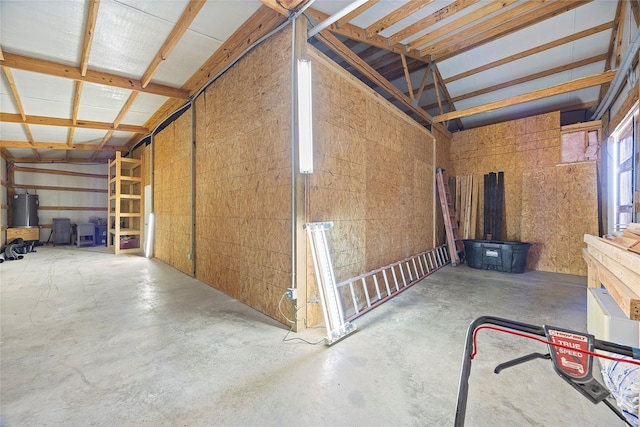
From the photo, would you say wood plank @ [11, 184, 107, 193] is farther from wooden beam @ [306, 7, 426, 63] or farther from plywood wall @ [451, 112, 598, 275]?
plywood wall @ [451, 112, 598, 275]

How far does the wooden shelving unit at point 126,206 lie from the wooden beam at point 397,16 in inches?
311

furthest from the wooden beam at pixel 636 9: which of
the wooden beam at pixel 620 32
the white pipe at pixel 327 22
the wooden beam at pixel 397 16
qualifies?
the white pipe at pixel 327 22

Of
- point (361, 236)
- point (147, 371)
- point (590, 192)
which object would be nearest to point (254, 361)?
point (147, 371)

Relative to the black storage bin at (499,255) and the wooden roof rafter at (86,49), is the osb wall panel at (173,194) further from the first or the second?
the black storage bin at (499,255)

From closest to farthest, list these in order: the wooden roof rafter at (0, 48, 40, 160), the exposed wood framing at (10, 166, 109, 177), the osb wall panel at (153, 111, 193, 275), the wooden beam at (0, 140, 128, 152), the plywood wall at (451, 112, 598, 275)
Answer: the wooden roof rafter at (0, 48, 40, 160) → the osb wall panel at (153, 111, 193, 275) → the plywood wall at (451, 112, 598, 275) → the wooden beam at (0, 140, 128, 152) → the exposed wood framing at (10, 166, 109, 177)

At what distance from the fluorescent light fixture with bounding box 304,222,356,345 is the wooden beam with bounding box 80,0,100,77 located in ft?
10.7

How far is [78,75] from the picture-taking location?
4.02 meters

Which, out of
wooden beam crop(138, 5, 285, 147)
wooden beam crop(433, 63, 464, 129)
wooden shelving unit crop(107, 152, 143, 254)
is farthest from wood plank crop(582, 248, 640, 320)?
wooden shelving unit crop(107, 152, 143, 254)

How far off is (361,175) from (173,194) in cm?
438

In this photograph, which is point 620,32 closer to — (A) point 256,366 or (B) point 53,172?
(A) point 256,366

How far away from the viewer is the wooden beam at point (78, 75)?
11.9ft

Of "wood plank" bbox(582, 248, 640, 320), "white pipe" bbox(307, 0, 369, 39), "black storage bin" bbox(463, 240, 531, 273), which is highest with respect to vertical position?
"white pipe" bbox(307, 0, 369, 39)

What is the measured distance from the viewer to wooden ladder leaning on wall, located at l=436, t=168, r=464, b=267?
6.00 meters

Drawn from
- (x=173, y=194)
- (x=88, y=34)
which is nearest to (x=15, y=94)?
(x=88, y=34)
